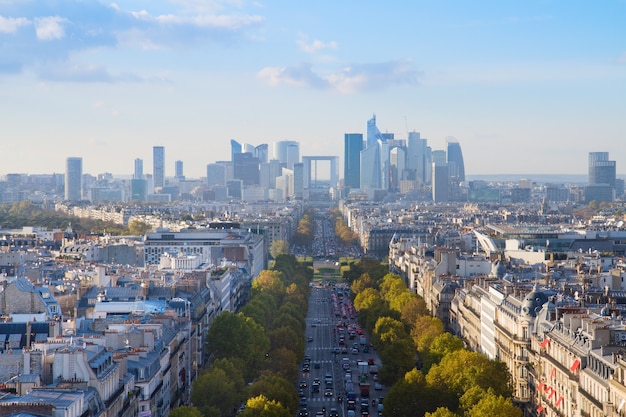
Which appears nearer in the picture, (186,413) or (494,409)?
(186,413)

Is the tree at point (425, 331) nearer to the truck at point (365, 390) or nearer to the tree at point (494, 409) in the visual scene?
the truck at point (365, 390)

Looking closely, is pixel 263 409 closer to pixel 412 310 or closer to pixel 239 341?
pixel 239 341

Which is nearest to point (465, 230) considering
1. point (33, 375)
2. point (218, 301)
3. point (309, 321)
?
point (309, 321)

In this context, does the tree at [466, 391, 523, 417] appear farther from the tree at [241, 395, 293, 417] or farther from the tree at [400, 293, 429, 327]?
the tree at [400, 293, 429, 327]

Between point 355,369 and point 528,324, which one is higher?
point 528,324

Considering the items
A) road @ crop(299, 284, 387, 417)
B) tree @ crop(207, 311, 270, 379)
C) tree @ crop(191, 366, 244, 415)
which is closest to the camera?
tree @ crop(191, 366, 244, 415)

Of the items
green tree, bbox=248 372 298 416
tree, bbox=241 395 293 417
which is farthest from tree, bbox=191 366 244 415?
tree, bbox=241 395 293 417

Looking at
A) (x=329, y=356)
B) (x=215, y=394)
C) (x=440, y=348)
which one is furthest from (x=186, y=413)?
(x=329, y=356)

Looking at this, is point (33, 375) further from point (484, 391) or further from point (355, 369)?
point (355, 369)

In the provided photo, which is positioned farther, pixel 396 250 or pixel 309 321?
pixel 396 250
